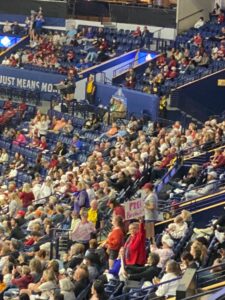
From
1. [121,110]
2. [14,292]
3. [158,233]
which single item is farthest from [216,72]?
[14,292]

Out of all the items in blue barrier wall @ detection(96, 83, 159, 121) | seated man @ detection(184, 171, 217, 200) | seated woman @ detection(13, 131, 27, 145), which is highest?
blue barrier wall @ detection(96, 83, 159, 121)

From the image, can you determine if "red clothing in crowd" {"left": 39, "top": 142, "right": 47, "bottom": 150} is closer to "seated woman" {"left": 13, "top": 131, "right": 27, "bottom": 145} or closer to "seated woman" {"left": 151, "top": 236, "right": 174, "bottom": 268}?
"seated woman" {"left": 13, "top": 131, "right": 27, "bottom": 145}

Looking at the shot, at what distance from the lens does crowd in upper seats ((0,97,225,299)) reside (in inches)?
657

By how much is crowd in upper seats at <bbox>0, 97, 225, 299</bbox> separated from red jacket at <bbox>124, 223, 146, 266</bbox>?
15 millimetres

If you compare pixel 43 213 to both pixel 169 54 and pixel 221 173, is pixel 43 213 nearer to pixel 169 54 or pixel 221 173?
pixel 221 173

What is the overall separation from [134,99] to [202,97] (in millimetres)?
2098

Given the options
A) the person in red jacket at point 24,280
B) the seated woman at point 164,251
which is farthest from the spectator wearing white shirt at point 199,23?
the person in red jacket at point 24,280

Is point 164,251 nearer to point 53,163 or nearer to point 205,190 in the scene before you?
point 205,190

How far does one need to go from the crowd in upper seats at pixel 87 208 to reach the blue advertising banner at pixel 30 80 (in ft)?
13.0

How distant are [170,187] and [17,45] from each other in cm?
1918

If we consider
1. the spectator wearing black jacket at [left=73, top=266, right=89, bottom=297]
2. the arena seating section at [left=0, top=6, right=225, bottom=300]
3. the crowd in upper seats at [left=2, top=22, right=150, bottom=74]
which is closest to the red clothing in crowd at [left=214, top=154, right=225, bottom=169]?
the arena seating section at [left=0, top=6, right=225, bottom=300]

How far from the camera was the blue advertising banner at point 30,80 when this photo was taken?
36719 millimetres

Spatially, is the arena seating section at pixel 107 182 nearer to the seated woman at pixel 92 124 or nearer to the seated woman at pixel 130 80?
the seated woman at pixel 92 124

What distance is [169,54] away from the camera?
35.9 m
